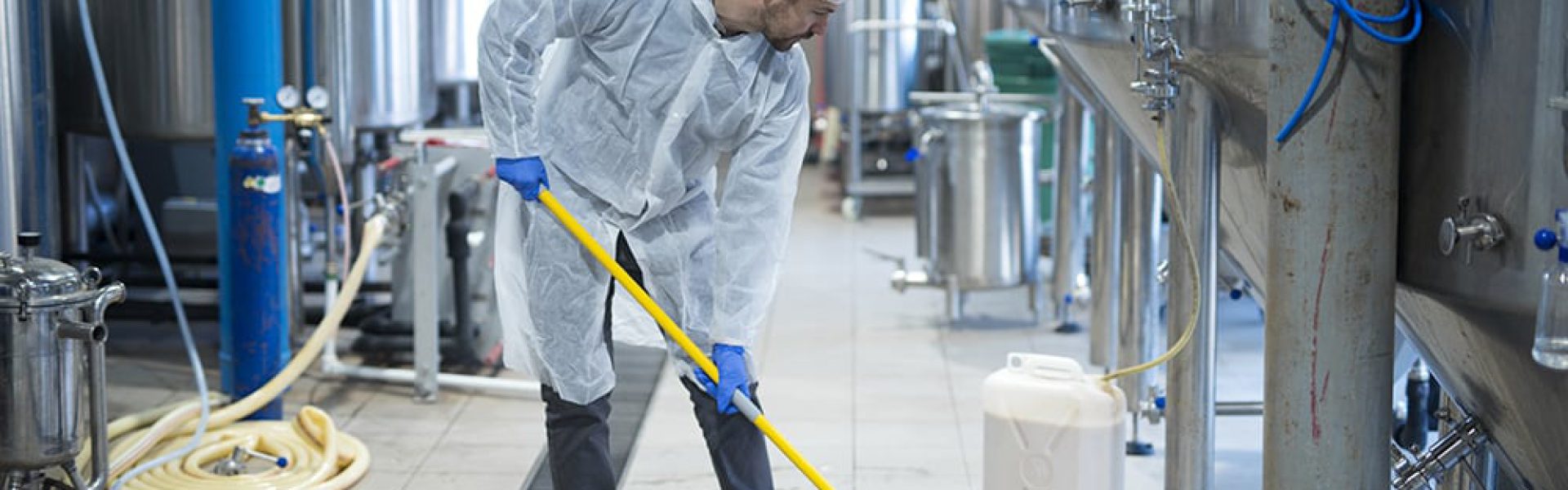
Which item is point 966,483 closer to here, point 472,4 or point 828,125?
point 472,4

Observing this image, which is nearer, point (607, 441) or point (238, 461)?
point (607, 441)

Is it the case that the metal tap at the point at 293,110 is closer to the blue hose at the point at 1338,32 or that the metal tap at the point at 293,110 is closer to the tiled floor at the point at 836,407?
the tiled floor at the point at 836,407

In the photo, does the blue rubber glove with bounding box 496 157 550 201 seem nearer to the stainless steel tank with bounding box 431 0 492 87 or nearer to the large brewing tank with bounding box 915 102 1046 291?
the stainless steel tank with bounding box 431 0 492 87

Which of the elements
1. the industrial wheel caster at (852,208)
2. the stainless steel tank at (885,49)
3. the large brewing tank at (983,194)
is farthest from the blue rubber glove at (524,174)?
the industrial wheel caster at (852,208)

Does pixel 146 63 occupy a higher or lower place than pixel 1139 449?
higher

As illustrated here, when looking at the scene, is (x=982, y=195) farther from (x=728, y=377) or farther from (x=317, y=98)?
(x=728, y=377)

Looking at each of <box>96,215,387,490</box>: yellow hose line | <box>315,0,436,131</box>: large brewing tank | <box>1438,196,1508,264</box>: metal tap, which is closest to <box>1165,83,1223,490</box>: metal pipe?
<box>1438,196,1508,264</box>: metal tap

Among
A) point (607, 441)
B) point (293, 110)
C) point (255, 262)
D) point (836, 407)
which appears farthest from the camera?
point (836, 407)

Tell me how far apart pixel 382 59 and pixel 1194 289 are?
8.13 feet

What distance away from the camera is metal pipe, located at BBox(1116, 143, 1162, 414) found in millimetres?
3559

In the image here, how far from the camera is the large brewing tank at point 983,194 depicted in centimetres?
477

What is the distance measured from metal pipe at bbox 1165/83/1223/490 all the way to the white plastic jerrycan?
0.53 ft

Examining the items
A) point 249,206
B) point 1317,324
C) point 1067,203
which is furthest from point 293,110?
point 1317,324

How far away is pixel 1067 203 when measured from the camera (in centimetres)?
466
